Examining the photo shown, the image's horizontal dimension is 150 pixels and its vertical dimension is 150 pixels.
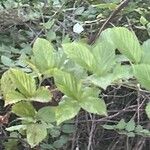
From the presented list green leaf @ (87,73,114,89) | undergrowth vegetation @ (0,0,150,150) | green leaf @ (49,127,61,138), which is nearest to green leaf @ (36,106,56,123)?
undergrowth vegetation @ (0,0,150,150)

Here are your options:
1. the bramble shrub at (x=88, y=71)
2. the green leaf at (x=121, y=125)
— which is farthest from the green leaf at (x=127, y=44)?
the green leaf at (x=121, y=125)

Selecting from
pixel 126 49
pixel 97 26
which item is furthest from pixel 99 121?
pixel 126 49

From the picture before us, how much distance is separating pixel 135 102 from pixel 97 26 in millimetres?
269

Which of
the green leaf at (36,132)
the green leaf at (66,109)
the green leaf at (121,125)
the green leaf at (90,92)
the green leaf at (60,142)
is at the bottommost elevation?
the green leaf at (60,142)

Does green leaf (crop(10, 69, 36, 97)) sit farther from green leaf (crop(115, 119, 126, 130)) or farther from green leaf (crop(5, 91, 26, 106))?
green leaf (crop(115, 119, 126, 130))

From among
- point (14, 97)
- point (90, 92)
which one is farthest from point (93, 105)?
point (14, 97)

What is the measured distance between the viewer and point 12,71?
578mm

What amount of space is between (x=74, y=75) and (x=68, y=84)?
0.09 ft

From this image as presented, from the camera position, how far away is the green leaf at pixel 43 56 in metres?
0.59

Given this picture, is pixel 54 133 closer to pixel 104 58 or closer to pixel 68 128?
pixel 68 128

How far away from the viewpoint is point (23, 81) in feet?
1.91

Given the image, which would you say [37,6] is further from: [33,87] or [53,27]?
[33,87]

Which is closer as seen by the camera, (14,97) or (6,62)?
(14,97)

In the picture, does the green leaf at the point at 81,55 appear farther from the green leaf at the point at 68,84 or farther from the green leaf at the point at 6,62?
the green leaf at the point at 6,62
